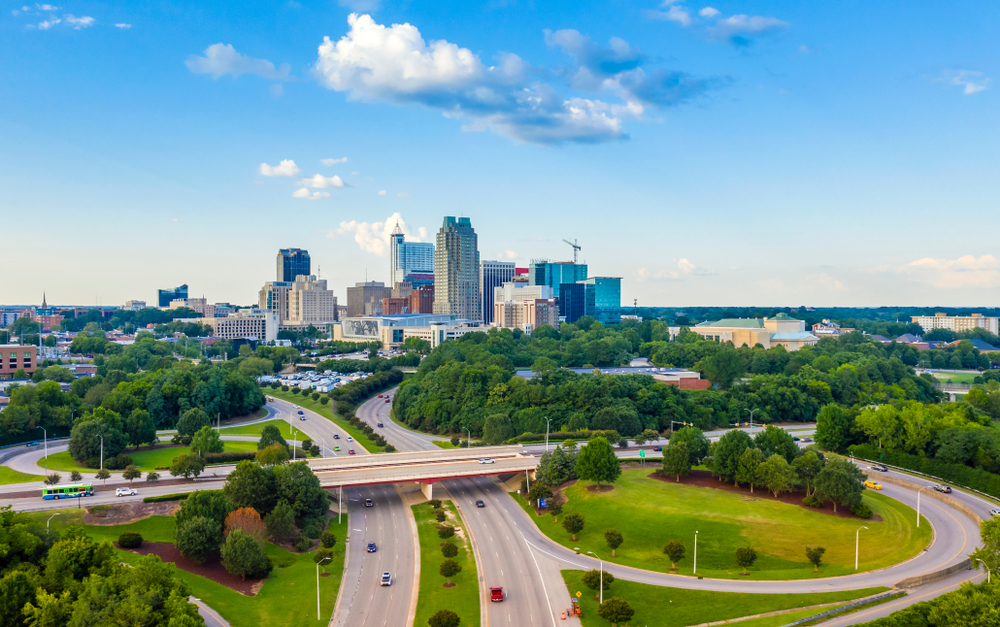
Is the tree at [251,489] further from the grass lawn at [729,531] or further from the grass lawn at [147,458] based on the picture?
the grass lawn at [729,531]

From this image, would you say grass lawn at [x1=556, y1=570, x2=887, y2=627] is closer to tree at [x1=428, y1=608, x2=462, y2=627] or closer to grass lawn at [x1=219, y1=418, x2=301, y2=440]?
tree at [x1=428, y1=608, x2=462, y2=627]

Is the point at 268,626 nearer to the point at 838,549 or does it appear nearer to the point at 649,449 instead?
the point at 838,549

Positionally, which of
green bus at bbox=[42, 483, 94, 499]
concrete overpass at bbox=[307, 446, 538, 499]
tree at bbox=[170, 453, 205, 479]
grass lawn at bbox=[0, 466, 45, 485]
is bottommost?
concrete overpass at bbox=[307, 446, 538, 499]

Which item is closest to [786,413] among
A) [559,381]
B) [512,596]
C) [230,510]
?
[559,381]

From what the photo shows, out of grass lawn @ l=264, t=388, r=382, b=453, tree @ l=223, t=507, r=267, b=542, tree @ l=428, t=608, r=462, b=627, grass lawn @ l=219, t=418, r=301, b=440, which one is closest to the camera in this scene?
tree @ l=428, t=608, r=462, b=627

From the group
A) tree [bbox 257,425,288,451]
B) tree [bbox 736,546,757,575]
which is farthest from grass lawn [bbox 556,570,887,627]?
tree [bbox 257,425,288,451]

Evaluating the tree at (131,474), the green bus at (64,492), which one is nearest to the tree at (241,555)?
the green bus at (64,492)
